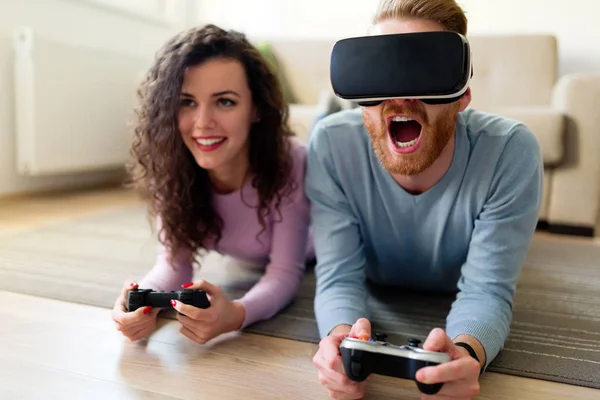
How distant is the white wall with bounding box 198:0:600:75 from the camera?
2.71 metres

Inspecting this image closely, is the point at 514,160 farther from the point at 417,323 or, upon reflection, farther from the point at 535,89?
the point at 535,89

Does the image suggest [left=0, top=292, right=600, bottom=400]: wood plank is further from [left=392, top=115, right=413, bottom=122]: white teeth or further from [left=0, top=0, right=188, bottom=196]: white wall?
[left=0, top=0, right=188, bottom=196]: white wall

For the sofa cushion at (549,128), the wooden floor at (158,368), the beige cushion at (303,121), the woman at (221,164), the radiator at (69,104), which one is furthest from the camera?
the radiator at (69,104)

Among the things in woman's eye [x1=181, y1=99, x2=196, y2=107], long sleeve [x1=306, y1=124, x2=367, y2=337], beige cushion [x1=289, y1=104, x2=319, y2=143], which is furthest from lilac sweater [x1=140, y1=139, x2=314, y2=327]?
beige cushion [x1=289, y1=104, x2=319, y2=143]

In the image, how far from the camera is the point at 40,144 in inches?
95.3

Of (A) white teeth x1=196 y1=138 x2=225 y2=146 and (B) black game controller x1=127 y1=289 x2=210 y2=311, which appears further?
(A) white teeth x1=196 y1=138 x2=225 y2=146

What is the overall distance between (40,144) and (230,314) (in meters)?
1.83

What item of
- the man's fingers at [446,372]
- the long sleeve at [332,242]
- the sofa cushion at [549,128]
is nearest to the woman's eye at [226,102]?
the long sleeve at [332,242]

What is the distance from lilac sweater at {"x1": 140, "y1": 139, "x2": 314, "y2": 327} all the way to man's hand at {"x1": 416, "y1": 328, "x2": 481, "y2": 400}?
17.6 inches

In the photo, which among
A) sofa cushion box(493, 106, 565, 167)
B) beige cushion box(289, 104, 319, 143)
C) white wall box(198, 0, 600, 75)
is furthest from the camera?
white wall box(198, 0, 600, 75)

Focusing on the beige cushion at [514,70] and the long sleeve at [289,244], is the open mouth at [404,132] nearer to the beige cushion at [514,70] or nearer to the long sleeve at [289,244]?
the long sleeve at [289,244]

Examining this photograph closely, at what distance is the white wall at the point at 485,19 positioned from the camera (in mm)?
2707

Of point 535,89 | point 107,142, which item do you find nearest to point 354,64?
point 535,89

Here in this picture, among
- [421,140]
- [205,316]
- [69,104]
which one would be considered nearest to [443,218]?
[421,140]
